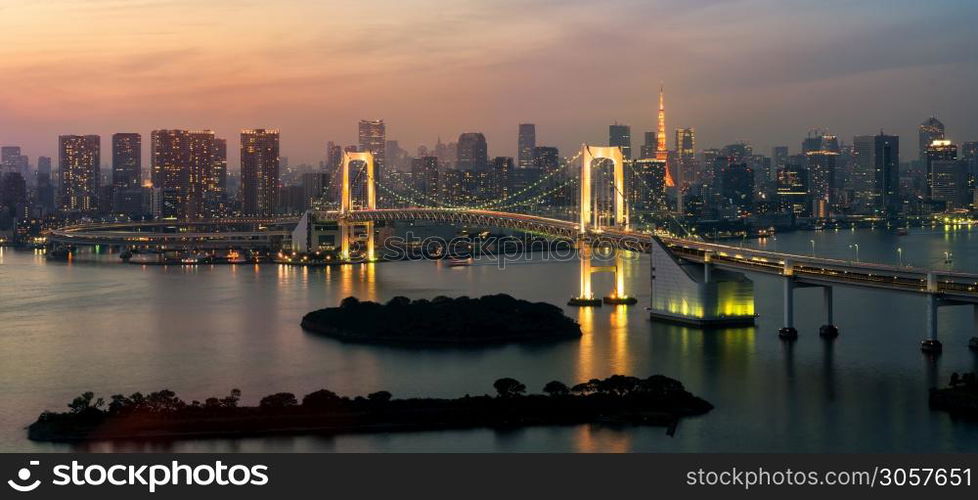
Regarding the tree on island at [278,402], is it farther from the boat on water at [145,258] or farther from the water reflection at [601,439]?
the boat on water at [145,258]

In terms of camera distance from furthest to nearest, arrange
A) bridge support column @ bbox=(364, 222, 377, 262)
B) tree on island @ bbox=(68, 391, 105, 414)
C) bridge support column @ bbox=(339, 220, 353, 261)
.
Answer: bridge support column @ bbox=(339, 220, 353, 261), bridge support column @ bbox=(364, 222, 377, 262), tree on island @ bbox=(68, 391, 105, 414)

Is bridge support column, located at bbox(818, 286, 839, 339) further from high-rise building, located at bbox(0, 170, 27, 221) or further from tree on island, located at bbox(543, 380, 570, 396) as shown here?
high-rise building, located at bbox(0, 170, 27, 221)

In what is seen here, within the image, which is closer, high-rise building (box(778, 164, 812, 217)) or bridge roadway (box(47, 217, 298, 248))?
bridge roadway (box(47, 217, 298, 248))

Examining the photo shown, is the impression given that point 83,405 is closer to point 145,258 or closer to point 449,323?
point 449,323

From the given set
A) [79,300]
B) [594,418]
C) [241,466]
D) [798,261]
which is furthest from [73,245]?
[241,466]

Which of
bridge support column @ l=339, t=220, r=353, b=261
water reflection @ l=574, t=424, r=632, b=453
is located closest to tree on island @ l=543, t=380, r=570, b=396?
water reflection @ l=574, t=424, r=632, b=453

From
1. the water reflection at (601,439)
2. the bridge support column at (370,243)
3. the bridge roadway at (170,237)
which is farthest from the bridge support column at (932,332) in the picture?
the bridge roadway at (170,237)

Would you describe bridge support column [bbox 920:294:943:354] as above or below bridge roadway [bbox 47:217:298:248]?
below

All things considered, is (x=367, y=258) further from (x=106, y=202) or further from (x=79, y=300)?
(x=106, y=202)

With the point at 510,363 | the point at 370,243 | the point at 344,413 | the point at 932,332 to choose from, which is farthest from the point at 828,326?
the point at 370,243
